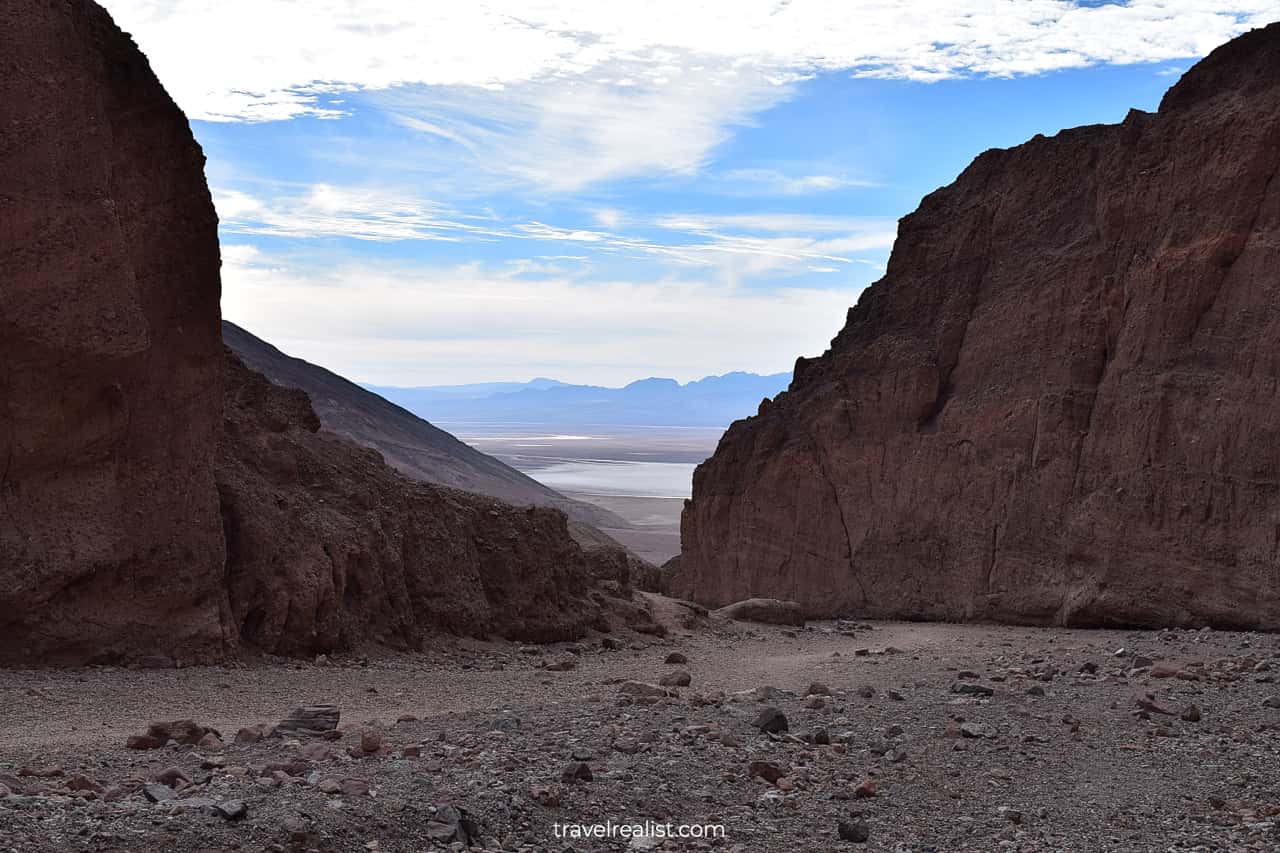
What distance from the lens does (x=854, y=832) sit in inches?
277

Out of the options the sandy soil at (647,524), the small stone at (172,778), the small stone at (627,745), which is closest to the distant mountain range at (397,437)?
the sandy soil at (647,524)

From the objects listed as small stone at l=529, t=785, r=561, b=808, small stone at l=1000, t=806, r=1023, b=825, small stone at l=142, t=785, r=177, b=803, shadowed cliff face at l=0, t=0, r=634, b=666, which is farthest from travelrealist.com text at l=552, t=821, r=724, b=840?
shadowed cliff face at l=0, t=0, r=634, b=666

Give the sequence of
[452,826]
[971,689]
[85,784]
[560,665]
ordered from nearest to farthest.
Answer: [452,826], [85,784], [971,689], [560,665]

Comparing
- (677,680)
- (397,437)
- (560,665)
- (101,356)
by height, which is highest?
Answer: (397,437)

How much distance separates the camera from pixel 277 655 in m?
13.0

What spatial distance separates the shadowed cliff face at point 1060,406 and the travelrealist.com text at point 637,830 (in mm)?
11837

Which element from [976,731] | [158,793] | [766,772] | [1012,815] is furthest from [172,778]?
[976,731]

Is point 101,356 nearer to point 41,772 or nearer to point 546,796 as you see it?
point 41,772

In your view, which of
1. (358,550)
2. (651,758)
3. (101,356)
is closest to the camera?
(651,758)

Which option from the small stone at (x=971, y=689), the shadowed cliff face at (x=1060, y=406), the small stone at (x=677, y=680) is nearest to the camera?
the small stone at (x=971, y=689)

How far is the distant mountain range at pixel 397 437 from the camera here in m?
82.6

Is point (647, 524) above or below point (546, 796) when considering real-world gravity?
above

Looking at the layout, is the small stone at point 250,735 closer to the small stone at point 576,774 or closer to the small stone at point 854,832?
the small stone at point 576,774

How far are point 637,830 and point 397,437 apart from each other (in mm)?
87556
